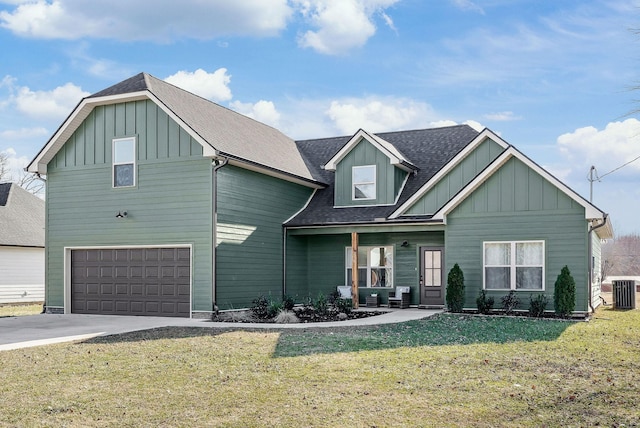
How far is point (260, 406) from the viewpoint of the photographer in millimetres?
7184

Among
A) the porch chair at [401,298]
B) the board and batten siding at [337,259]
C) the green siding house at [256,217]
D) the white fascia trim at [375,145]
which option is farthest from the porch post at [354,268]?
the white fascia trim at [375,145]

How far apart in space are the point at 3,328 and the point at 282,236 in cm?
875

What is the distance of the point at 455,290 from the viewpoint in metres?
18.3

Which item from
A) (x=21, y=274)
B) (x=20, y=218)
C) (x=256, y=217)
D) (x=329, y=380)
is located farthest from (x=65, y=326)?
(x=20, y=218)

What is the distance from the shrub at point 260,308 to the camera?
1792 cm

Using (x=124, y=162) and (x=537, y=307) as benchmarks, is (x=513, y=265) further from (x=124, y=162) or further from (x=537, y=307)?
(x=124, y=162)

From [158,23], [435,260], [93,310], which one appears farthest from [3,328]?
[435,260]

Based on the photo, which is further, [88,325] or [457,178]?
[457,178]

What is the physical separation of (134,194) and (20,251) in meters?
10.8

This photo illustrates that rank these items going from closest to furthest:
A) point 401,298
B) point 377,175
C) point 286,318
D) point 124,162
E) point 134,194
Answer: point 286,318
point 134,194
point 124,162
point 401,298
point 377,175

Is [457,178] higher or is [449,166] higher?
[449,166]

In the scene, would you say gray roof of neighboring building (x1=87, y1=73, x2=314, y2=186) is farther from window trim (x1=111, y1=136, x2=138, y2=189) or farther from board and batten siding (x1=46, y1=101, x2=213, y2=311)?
window trim (x1=111, y1=136, x2=138, y2=189)

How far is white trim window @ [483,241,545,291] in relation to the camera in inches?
710

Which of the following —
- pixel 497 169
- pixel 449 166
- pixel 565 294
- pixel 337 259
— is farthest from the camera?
pixel 337 259
